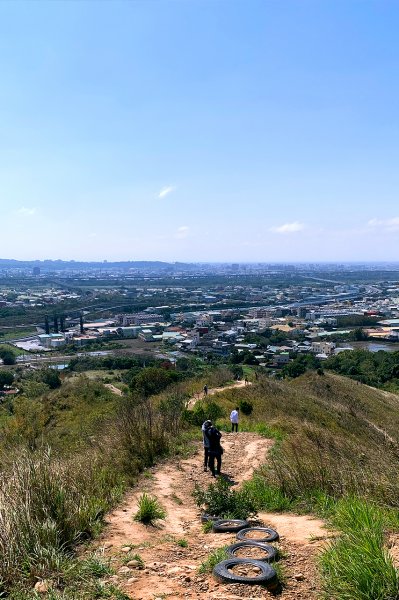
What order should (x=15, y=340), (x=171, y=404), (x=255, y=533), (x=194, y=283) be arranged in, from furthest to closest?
(x=194, y=283)
(x=15, y=340)
(x=171, y=404)
(x=255, y=533)

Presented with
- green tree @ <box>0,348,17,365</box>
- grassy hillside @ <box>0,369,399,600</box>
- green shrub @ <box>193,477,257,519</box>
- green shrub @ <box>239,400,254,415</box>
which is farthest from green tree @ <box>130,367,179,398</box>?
green tree @ <box>0,348,17,365</box>

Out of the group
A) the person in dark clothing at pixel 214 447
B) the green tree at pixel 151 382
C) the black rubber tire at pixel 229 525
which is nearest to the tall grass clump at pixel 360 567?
the black rubber tire at pixel 229 525

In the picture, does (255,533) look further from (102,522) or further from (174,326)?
(174,326)

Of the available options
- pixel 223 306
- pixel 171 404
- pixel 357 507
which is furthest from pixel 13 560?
pixel 223 306

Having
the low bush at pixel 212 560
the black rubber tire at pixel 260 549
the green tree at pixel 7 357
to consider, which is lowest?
the green tree at pixel 7 357

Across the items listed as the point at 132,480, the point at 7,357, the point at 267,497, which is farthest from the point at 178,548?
the point at 7,357

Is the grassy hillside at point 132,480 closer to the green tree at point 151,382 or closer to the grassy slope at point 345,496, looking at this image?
the grassy slope at point 345,496
